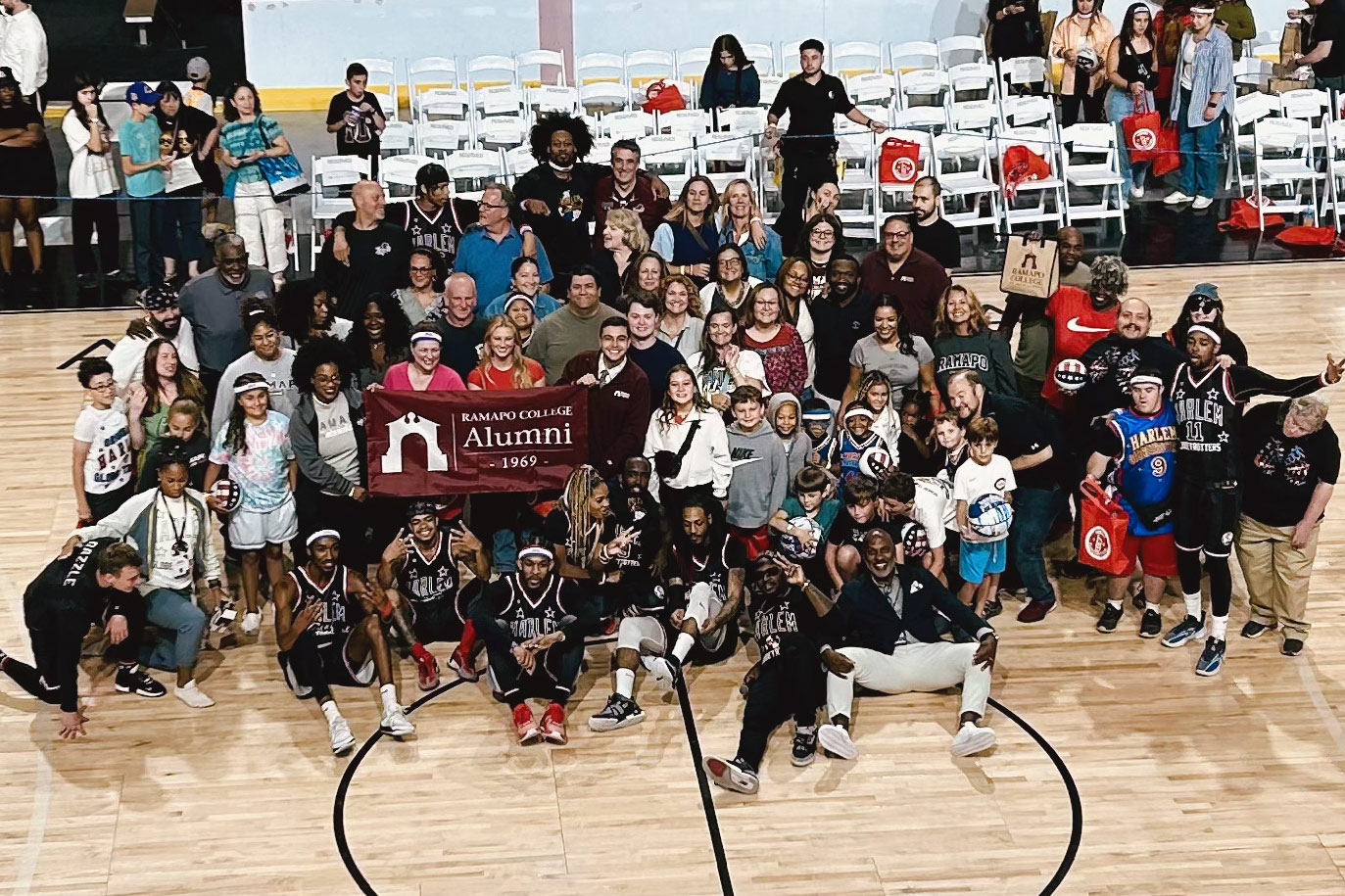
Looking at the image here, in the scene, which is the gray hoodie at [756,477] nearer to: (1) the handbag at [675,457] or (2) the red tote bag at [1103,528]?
(1) the handbag at [675,457]

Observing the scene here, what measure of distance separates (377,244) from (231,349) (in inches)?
42.0

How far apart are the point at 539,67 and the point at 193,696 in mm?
10548

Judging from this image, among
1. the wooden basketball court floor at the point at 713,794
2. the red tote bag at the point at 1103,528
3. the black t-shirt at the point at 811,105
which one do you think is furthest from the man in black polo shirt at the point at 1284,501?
the black t-shirt at the point at 811,105

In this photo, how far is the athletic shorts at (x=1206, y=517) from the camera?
8500mm

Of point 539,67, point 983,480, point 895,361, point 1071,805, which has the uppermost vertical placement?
point 539,67

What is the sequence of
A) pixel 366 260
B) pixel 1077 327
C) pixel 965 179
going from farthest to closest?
1. pixel 965 179
2. pixel 366 260
3. pixel 1077 327

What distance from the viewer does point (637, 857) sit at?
7.25m

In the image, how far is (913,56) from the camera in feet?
57.9

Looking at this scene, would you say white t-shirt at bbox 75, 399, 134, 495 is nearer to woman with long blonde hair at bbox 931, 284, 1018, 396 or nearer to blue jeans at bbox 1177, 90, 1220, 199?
woman with long blonde hair at bbox 931, 284, 1018, 396

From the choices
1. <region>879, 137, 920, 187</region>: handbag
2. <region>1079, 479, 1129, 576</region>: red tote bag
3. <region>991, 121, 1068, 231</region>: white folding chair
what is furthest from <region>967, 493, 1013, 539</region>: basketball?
<region>991, 121, 1068, 231</region>: white folding chair

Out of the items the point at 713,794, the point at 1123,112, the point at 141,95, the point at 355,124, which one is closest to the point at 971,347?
the point at 713,794

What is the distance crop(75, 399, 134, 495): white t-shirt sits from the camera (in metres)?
8.76

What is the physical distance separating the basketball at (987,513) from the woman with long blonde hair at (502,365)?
7.58 ft

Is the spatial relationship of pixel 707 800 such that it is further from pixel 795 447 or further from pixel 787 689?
pixel 795 447
